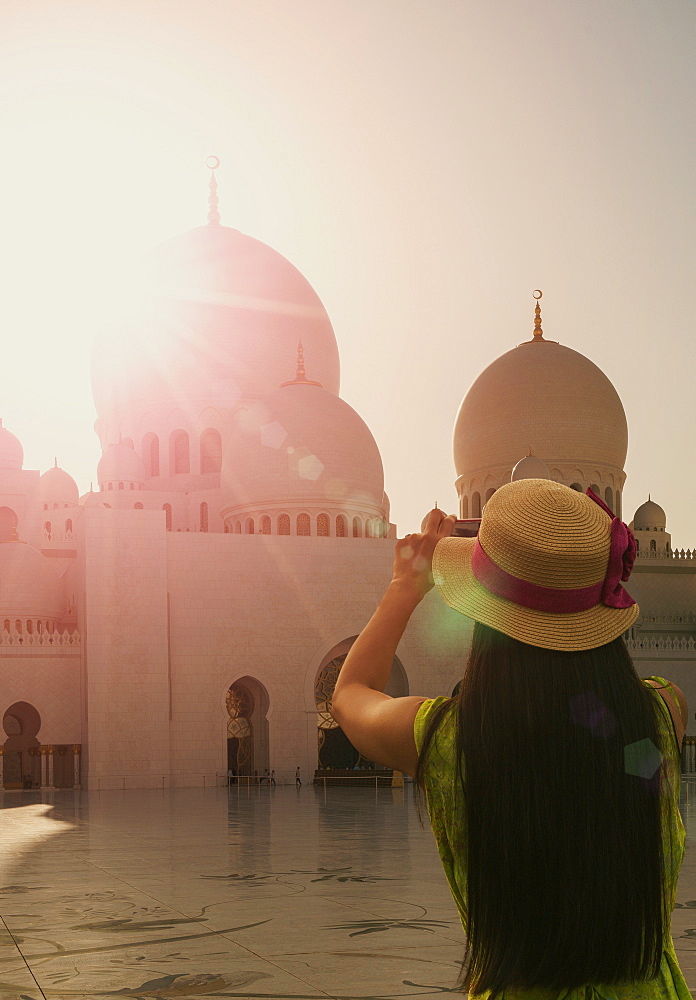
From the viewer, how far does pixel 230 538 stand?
24.1 meters

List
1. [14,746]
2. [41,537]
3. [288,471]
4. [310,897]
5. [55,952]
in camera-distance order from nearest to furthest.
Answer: [55,952] < [310,897] < [288,471] < [14,746] < [41,537]

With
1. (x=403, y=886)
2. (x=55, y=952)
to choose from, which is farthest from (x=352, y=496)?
(x=55, y=952)

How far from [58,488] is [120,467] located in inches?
291

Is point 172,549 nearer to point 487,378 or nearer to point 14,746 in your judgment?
point 14,746

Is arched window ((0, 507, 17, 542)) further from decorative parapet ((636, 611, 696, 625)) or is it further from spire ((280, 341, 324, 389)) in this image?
decorative parapet ((636, 611, 696, 625))

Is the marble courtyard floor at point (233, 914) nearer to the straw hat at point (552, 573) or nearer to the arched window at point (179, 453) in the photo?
the straw hat at point (552, 573)

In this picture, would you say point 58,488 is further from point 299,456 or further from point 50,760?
point 50,760

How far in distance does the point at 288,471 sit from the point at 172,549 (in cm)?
402

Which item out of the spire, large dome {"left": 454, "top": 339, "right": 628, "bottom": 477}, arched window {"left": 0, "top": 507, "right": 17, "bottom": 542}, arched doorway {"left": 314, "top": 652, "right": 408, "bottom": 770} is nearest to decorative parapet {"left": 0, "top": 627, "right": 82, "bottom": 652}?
arched doorway {"left": 314, "top": 652, "right": 408, "bottom": 770}

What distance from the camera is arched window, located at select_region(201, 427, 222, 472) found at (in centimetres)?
2975

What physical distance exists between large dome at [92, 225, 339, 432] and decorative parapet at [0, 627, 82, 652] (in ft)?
25.7

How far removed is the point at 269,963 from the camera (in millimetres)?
4219

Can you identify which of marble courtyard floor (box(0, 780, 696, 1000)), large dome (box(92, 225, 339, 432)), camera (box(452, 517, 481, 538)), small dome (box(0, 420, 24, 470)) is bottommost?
marble courtyard floor (box(0, 780, 696, 1000))

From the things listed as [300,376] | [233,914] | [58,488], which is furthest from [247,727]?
[233,914]
